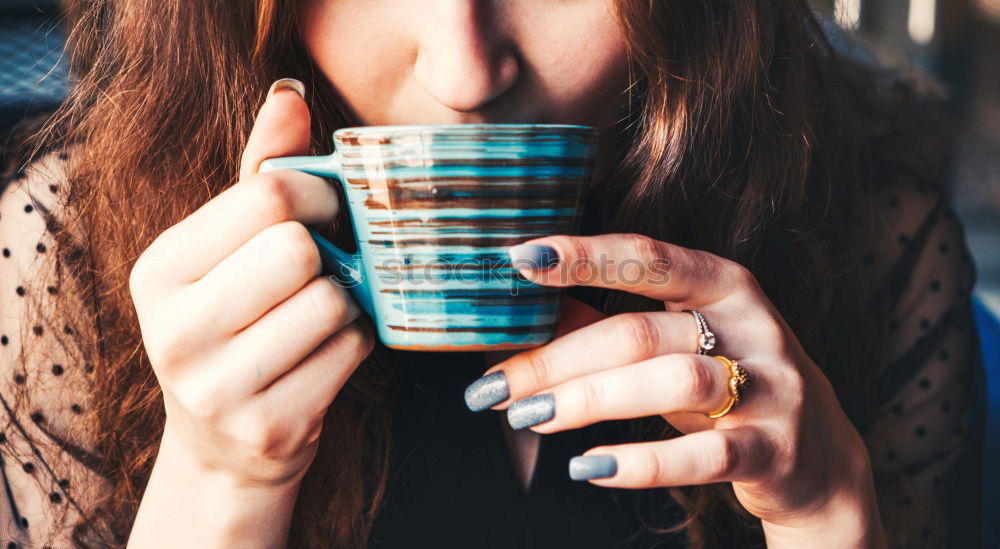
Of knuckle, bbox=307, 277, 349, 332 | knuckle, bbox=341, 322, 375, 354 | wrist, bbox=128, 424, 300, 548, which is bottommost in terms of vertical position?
wrist, bbox=128, 424, 300, 548

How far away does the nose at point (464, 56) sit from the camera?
80cm

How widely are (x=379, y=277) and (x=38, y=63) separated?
3.30ft

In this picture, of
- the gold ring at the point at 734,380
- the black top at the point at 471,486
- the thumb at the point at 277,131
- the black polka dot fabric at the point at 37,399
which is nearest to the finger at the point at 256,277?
the thumb at the point at 277,131

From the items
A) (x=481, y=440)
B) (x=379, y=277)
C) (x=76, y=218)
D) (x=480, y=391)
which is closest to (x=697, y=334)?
(x=480, y=391)

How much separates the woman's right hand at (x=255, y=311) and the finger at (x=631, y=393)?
0.21 m

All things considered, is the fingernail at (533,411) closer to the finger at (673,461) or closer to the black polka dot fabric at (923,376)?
the finger at (673,461)

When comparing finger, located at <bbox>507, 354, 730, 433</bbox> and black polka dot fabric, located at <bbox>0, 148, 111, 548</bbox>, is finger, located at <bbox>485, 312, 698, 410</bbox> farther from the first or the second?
black polka dot fabric, located at <bbox>0, 148, 111, 548</bbox>

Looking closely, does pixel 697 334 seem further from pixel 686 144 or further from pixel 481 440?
pixel 481 440

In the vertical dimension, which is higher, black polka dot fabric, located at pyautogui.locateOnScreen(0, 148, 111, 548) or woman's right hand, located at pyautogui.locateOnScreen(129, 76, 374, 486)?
woman's right hand, located at pyautogui.locateOnScreen(129, 76, 374, 486)

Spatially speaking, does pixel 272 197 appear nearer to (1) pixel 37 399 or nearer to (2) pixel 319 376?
(2) pixel 319 376

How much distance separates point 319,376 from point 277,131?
0.85 ft

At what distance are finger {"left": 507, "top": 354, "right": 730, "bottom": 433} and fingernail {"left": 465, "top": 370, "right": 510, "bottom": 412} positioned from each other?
0.08 feet

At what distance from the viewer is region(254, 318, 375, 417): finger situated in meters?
0.72

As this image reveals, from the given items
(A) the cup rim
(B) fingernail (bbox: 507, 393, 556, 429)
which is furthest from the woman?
(A) the cup rim
